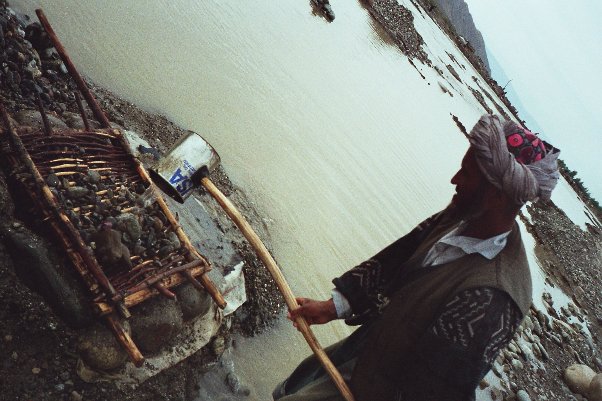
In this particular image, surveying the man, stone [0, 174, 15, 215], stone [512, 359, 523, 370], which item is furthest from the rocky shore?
stone [512, 359, 523, 370]

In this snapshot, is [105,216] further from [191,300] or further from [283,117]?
[283,117]

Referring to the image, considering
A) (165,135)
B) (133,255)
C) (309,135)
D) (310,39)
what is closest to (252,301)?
(133,255)

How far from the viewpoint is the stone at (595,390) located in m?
5.99

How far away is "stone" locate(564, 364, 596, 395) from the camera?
6133mm

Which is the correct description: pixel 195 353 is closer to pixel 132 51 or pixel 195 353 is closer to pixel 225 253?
pixel 225 253

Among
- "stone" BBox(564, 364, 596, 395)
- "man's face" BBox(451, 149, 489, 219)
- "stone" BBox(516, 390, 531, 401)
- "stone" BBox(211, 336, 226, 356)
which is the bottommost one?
"stone" BBox(211, 336, 226, 356)

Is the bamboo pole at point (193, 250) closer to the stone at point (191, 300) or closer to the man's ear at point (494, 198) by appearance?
the stone at point (191, 300)

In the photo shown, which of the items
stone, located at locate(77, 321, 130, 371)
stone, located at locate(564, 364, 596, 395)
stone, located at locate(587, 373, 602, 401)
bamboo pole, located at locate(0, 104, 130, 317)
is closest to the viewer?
bamboo pole, located at locate(0, 104, 130, 317)

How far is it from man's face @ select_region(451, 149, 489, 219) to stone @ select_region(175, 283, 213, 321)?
165 centimetres

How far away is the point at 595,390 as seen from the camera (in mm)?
6059

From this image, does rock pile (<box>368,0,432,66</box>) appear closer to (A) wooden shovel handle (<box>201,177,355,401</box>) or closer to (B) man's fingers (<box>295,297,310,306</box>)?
(A) wooden shovel handle (<box>201,177,355,401</box>)

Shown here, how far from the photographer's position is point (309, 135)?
6.54m

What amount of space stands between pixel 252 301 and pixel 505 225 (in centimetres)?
235

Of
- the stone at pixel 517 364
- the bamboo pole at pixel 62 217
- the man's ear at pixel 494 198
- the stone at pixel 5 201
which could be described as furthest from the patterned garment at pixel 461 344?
the stone at pixel 517 364
